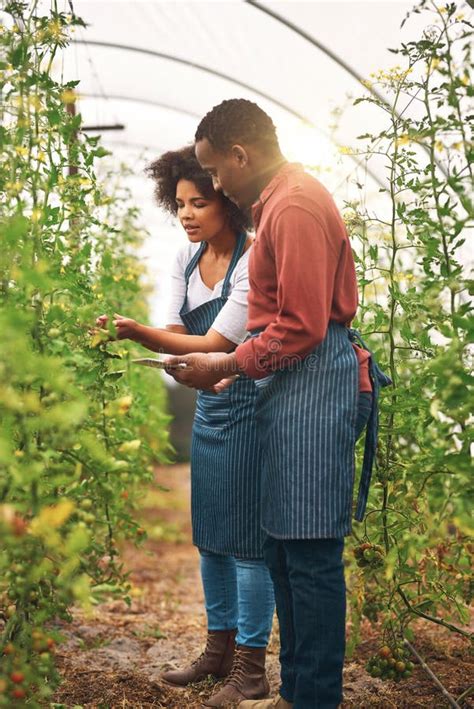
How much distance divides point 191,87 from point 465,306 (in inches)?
179

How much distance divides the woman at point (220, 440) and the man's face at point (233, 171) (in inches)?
13.7

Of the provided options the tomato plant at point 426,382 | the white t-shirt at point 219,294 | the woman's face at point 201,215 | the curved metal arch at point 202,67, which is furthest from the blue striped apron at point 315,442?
the curved metal arch at point 202,67

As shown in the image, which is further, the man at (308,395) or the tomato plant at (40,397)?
the man at (308,395)

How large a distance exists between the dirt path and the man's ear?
118 centimetres

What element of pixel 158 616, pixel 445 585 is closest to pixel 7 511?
pixel 445 585

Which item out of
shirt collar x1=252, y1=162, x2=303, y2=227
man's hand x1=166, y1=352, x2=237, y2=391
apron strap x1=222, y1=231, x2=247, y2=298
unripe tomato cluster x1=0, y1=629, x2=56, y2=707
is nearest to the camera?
unripe tomato cluster x1=0, y1=629, x2=56, y2=707

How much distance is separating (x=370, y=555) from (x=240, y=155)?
110 centimetres

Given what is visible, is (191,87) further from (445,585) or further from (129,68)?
(445,585)

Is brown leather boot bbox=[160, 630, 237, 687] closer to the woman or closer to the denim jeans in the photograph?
the woman

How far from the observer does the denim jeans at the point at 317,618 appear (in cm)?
182

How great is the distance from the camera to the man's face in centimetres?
205

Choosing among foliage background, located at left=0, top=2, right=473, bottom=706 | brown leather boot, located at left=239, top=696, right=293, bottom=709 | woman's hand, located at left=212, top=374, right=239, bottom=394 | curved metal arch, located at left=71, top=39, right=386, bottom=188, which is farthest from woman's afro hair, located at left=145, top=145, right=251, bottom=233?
curved metal arch, located at left=71, top=39, right=386, bottom=188

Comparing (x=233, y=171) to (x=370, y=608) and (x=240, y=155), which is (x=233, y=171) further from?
(x=370, y=608)

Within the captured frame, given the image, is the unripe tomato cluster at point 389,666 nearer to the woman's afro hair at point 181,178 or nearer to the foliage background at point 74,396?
the foliage background at point 74,396
